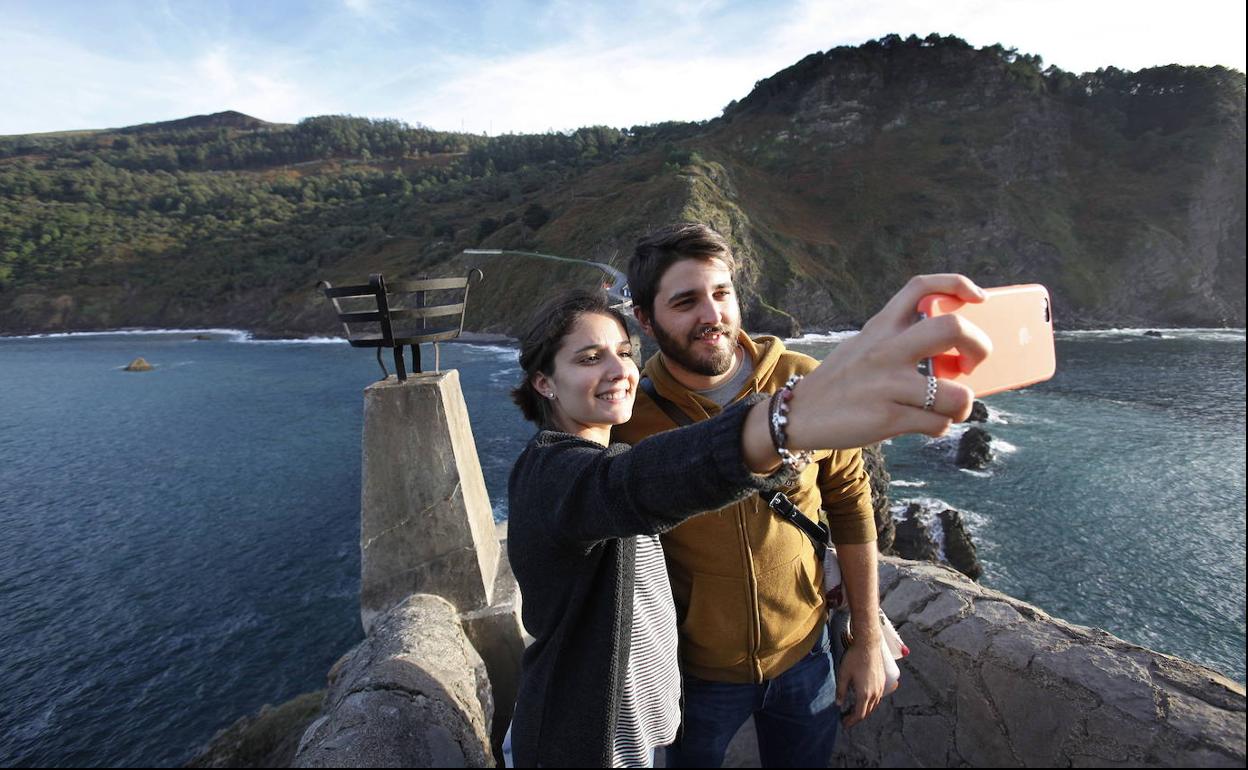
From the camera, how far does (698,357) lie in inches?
69.2

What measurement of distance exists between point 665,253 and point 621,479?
37.6 inches

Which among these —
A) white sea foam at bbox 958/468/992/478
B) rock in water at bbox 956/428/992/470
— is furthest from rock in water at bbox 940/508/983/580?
rock in water at bbox 956/428/992/470

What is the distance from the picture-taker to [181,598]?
7379mm

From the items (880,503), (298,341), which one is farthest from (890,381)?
(298,341)

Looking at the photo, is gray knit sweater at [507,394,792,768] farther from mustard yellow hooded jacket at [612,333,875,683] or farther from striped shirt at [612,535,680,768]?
mustard yellow hooded jacket at [612,333,875,683]

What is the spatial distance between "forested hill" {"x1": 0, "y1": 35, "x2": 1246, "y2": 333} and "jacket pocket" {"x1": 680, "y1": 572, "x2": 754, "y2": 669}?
3697 centimetres

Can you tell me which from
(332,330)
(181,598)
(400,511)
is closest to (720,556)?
(400,511)

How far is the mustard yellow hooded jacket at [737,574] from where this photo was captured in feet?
5.82

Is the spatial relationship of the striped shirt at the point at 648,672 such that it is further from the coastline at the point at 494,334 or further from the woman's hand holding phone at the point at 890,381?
the coastline at the point at 494,334

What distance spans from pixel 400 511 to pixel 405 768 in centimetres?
148

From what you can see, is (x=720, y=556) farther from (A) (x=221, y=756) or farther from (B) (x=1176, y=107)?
(B) (x=1176, y=107)

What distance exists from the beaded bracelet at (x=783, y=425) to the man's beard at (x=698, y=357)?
0.85 meters

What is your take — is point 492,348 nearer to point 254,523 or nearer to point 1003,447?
point 254,523

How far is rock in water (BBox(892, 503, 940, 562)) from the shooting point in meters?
12.3
